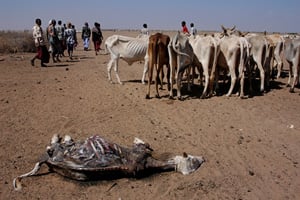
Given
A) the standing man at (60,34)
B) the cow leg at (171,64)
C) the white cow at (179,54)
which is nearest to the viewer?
the white cow at (179,54)

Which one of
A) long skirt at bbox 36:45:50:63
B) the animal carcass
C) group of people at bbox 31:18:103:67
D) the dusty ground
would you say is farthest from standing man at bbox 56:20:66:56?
the animal carcass

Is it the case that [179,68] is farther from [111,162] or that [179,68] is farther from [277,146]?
[111,162]

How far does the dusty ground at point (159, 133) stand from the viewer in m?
5.32

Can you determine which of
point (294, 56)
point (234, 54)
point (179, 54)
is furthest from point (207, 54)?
point (294, 56)

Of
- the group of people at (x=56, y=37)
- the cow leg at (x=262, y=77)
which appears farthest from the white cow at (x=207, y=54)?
the group of people at (x=56, y=37)

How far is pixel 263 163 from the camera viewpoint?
20.2 feet

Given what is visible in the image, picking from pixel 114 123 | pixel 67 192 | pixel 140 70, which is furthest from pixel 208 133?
pixel 140 70

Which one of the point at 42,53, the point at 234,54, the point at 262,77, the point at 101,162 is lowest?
the point at 101,162

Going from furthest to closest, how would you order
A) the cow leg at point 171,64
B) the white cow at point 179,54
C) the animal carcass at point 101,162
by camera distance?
the cow leg at point 171,64 < the white cow at point 179,54 < the animal carcass at point 101,162

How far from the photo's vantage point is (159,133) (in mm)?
7418

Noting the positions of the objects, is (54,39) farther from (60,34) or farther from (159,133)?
(159,133)

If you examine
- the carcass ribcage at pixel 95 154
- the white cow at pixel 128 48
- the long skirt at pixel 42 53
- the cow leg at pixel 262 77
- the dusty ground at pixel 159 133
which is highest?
the white cow at pixel 128 48

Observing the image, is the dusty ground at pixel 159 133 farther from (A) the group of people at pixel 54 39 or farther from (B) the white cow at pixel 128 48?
(A) the group of people at pixel 54 39

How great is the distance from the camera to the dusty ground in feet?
17.4
